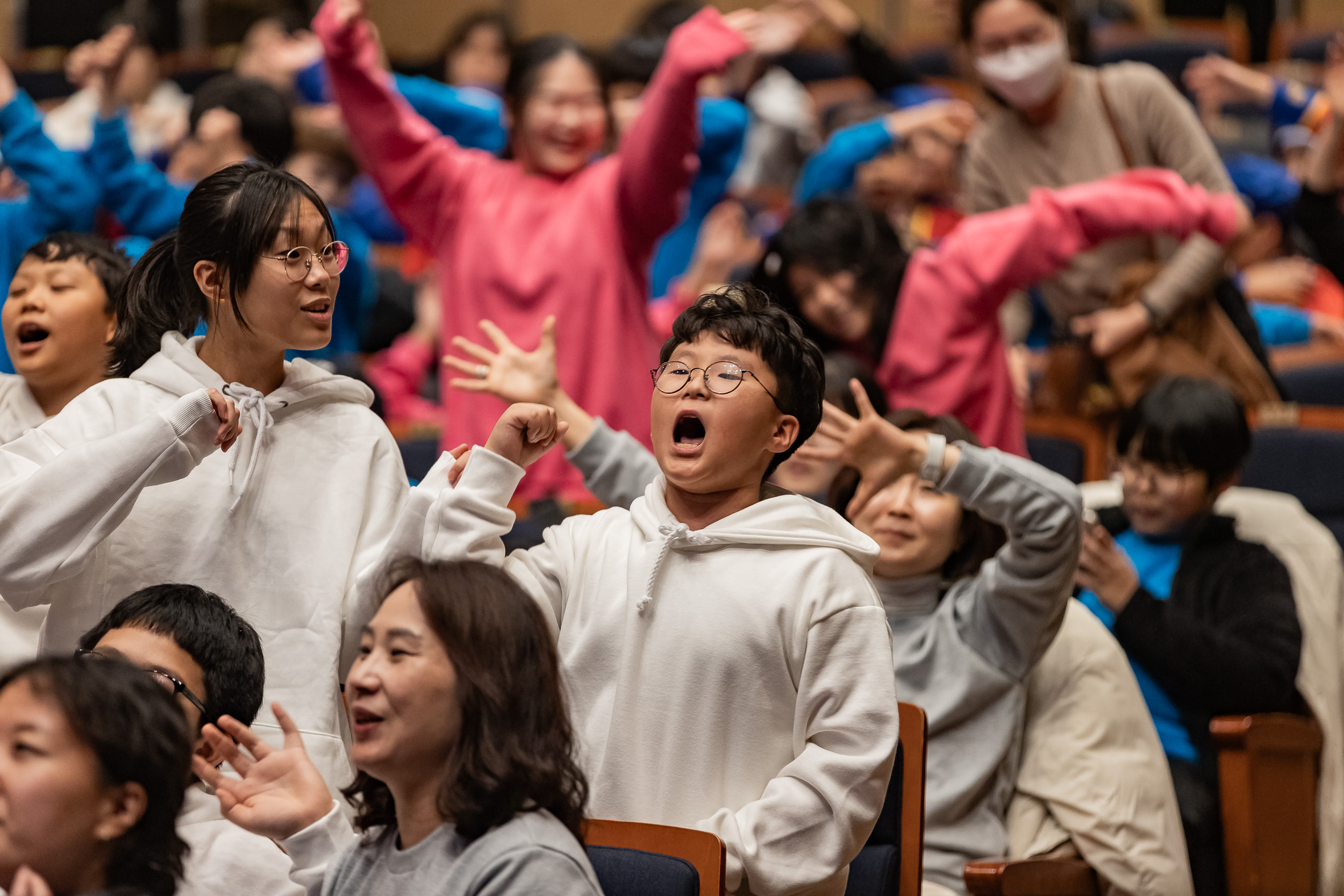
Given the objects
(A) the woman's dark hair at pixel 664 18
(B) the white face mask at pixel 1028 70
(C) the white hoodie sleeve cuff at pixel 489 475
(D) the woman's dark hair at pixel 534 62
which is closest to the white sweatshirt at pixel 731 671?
(C) the white hoodie sleeve cuff at pixel 489 475

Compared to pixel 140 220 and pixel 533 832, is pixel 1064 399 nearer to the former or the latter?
pixel 140 220

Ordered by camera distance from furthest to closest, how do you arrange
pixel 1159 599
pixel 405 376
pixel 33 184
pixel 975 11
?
1. pixel 405 376
2. pixel 975 11
3. pixel 33 184
4. pixel 1159 599

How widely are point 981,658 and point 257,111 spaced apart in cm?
226

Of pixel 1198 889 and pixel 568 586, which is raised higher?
pixel 568 586

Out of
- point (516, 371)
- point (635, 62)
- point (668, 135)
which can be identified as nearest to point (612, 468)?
point (516, 371)

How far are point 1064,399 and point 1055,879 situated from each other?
60.9 inches

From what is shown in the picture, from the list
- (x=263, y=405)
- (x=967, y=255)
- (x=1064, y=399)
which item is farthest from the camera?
(x=1064, y=399)

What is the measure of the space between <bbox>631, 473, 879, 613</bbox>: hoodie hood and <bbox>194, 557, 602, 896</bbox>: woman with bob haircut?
32cm

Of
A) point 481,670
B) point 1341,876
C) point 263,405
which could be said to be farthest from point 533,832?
point 1341,876

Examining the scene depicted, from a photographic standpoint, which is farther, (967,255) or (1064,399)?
(1064,399)

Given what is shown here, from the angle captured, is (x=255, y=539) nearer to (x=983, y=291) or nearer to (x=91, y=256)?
(x=91, y=256)

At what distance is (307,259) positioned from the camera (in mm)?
1682

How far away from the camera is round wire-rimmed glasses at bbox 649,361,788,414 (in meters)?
1.73

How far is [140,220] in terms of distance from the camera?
118 inches
